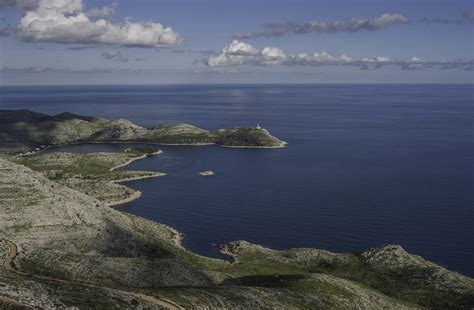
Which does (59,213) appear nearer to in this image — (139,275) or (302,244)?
(139,275)

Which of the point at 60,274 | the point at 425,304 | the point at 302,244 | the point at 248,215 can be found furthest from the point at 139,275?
the point at 248,215

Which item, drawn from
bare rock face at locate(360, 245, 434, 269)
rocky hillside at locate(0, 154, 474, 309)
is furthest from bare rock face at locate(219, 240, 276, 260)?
bare rock face at locate(360, 245, 434, 269)

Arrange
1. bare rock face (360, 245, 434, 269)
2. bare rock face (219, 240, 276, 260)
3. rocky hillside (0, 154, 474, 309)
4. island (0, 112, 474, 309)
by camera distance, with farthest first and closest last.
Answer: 1. bare rock face (219, 240, 276, 260)
2. bare rock face (360, 245, 434, 269)
3. rocky hillside (0, 154, 474, 309)
4. island (0, 112, 474, 309)

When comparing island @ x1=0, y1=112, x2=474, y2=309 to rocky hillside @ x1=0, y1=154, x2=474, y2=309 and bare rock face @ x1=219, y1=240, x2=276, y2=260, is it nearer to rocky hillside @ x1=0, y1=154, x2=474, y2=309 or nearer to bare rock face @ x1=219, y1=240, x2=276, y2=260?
rocky hillside @ x1=0, y1=154, x2=474, y2=309

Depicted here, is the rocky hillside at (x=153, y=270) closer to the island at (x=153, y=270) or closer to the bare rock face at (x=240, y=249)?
the island at (x=153, y=270)

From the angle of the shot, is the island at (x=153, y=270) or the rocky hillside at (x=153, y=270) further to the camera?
the rocky hillside at (x=153, y=270)

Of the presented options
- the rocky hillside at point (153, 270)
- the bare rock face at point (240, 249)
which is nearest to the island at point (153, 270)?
the rocky hillside at point (153, 270)

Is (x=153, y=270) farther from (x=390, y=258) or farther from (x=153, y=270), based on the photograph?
(x=390, y=258)
